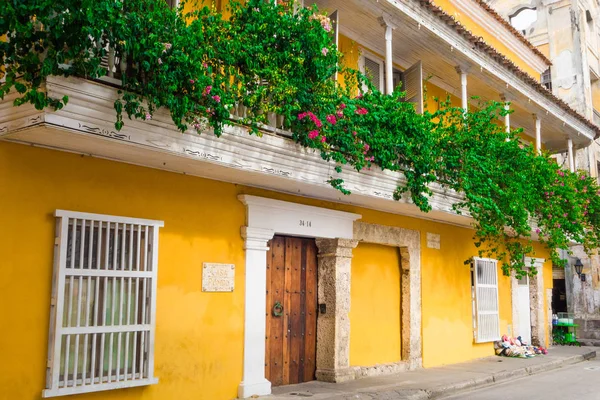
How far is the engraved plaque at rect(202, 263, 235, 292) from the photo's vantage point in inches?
286

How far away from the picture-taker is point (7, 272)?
554 centimetres

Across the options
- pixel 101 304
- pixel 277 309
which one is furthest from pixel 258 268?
pixel 101 304

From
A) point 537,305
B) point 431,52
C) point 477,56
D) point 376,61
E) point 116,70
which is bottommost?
point 537,305

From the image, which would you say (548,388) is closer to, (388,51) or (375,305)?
(375,305)

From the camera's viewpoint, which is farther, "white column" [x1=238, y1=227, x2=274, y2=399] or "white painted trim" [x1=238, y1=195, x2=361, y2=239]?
"white painted trim" [x1=238, y1=195, x2=361, y2=239]

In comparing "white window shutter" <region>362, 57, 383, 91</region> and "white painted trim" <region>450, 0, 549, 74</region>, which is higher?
"white painted trim" <region>450, 0, 549, 74</region>

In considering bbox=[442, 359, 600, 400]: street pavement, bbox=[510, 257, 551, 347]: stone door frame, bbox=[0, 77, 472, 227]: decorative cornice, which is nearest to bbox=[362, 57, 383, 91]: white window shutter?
bbox=[0, 77, 472, 227]: decorative cornice

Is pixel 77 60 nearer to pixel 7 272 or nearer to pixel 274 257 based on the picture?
pixel 7 272

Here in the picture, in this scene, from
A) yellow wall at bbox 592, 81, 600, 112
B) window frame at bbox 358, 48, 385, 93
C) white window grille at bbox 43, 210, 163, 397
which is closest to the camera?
white window grille at bbox 43, 210, 163, 397

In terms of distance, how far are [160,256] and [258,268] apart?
1534 mm

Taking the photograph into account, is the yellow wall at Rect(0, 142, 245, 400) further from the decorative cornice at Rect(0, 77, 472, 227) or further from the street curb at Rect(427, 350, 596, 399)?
the street curb at Rect(427, 350, 596, 399)

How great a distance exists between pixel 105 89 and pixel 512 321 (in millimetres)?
11757

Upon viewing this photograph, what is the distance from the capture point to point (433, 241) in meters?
11.5

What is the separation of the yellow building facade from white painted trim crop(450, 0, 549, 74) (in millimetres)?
1381
